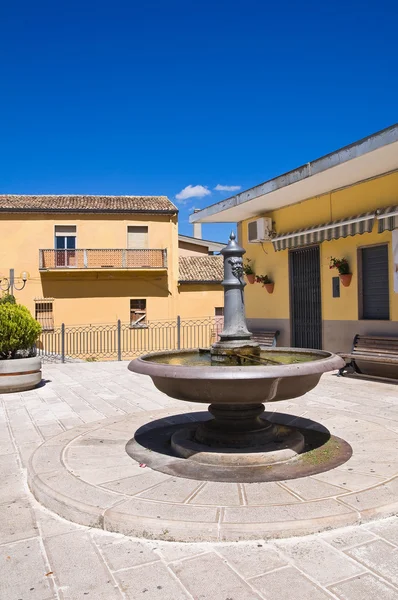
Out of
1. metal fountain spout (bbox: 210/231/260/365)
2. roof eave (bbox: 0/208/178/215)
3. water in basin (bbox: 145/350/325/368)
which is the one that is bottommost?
water in basin (bbox: 145/350/325/368)

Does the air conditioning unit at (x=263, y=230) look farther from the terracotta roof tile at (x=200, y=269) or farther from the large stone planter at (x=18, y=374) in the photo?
→ the terracotta roof tile at (x=200, y=269)

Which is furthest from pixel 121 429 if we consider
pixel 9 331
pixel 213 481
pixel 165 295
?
pixel 165 295

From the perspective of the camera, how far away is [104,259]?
81.7ft

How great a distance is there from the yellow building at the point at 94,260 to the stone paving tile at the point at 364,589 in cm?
2302

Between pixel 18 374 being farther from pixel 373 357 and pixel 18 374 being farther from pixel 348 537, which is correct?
pixel 348 537

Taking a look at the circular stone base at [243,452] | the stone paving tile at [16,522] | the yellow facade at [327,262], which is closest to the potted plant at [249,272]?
the yellow facade at [327,262]

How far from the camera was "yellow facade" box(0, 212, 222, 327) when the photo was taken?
960 inches

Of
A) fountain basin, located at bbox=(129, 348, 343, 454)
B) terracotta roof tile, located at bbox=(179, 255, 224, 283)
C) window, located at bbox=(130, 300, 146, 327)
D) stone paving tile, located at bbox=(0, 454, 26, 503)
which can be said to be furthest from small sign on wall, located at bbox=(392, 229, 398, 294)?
window, located at bbox=(130, 300, 146, 327)

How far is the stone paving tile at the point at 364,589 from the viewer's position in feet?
7.36

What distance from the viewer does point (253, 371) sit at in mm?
3564

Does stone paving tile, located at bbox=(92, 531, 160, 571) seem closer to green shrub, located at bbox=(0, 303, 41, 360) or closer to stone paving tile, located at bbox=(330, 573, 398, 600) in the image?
stone paving tile, located at bbox=(330, 573, 398, 600)

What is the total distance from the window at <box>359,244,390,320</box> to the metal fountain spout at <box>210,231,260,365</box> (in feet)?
18.2

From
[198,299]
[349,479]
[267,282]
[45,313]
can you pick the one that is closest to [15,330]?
[349,479]

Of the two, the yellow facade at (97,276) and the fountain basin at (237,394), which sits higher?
the yellow facade at (97,276)
